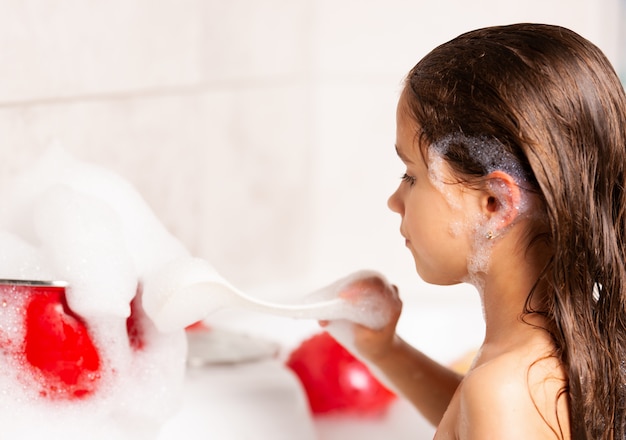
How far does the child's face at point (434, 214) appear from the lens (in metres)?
0.86

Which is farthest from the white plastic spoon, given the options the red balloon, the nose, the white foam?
the red balloon

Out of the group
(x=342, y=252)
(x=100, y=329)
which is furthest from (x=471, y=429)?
(x=342, y=252)

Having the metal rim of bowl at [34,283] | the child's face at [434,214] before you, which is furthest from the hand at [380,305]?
the metal rim of bowl at [34,283]

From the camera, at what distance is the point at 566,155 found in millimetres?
798

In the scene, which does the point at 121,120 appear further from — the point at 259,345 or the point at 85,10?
the point at 259,345

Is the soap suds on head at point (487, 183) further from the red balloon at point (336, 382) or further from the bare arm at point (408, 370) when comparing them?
the red balloon at point (336, 382)

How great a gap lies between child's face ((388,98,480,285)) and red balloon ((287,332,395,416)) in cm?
48

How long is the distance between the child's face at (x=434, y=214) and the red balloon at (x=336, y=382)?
0.48 meters

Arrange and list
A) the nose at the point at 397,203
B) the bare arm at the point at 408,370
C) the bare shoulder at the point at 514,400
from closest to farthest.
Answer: the bare shoulder at the point at 514,400, the nose at the point at 397,203, the bare arm at the point at 408,370

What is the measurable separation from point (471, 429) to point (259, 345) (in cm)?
59

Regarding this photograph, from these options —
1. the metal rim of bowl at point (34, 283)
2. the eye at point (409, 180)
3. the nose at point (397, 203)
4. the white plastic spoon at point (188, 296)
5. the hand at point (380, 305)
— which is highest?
the eye at point (409, 180)

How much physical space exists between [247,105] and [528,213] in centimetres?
86

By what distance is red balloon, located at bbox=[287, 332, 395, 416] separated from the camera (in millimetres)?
1346

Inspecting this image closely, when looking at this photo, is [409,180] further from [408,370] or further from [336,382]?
[336,382]
